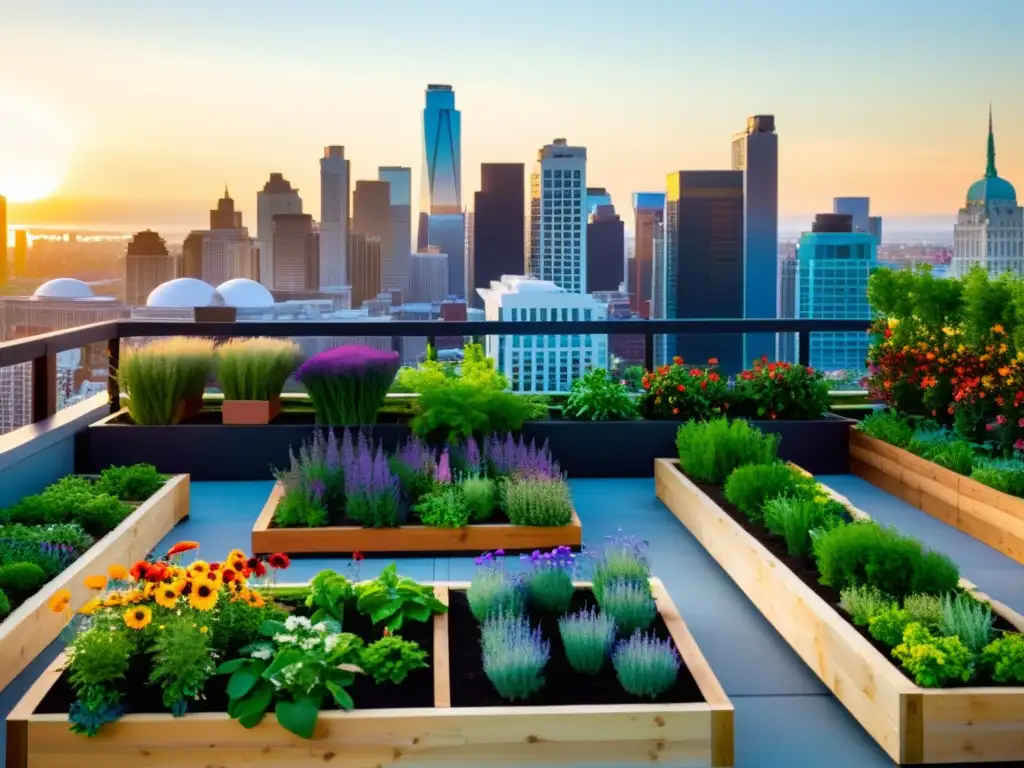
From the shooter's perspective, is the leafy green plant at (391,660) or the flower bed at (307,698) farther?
the leafy green plant at (391,660)

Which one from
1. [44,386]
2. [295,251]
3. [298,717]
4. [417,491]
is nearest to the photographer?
[298,717]

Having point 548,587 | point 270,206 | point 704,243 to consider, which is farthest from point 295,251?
point 548,587

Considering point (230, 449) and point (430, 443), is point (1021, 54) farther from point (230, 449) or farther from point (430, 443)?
point (230, 449)

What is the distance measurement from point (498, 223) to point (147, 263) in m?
4.78

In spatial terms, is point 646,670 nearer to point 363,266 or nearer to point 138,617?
point 138,617

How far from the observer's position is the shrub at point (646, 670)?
3.06 metres

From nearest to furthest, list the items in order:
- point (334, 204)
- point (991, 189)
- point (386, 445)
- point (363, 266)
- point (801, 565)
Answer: point (801, 565)
point (386, 445)
point (991, 189)
point (363, 266)
point (334, 204)

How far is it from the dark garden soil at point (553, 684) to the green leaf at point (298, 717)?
40cm

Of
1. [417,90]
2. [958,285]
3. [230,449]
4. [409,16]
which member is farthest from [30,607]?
[417,90]

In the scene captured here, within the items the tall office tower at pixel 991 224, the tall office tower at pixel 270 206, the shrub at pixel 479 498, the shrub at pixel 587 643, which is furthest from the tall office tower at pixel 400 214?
the shrub at pixel 587 643

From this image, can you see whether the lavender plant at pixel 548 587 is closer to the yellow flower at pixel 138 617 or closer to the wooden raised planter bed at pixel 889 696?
the wooden raised planter bed at pixel 889 696

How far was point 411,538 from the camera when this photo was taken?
529cm

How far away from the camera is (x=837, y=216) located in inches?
474

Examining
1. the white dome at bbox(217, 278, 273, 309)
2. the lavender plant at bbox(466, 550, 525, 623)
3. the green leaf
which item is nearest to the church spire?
the white dome at bbox(217, 278, 273, 309)
